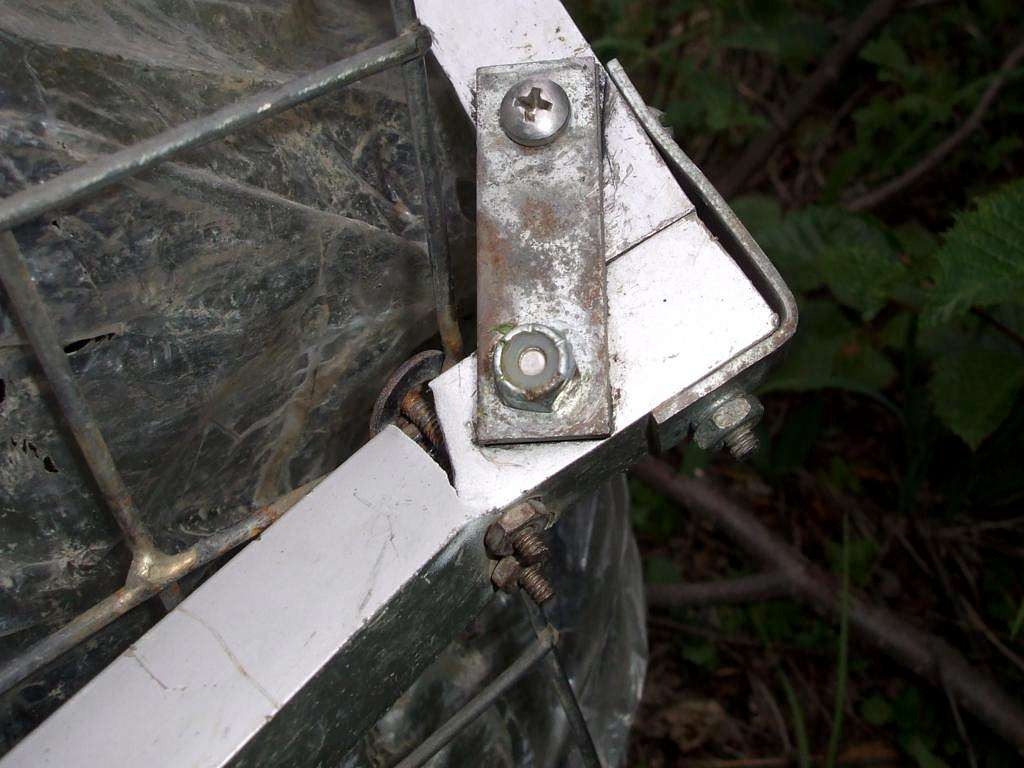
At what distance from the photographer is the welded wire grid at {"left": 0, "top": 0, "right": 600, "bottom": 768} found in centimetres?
60

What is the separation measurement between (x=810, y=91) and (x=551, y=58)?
1.48 meters

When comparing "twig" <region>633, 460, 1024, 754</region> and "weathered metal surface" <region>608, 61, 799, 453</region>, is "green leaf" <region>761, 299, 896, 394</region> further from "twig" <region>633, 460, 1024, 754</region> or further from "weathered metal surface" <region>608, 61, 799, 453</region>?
"weathered metal surface" <region>608, 61, 799, 453</region>

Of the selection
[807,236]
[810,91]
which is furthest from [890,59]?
[807,236]

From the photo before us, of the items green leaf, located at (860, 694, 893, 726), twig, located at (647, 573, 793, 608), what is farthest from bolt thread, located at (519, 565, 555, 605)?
green leaf, located at (860, 694, 893, 726)

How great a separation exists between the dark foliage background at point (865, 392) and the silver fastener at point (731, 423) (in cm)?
60

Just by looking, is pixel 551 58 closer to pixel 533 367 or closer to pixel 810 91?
pixel 533 367

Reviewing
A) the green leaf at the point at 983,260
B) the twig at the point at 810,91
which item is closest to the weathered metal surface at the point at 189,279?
the green leaf at the point at 983,260

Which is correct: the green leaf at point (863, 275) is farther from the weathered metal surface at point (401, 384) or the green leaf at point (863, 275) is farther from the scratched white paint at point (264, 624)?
the scratched white paint at point (264, 624)

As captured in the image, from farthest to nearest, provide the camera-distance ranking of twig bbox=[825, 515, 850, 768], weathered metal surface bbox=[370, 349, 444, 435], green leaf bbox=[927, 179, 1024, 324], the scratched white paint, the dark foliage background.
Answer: the dark foliage background
twig bbox=[825, 515, 850, 768]
green leaf bbox=[927, 179, 1024, 324]
weathered metal surface bbox=[370, 349, 444, 435]
the scratched white paint

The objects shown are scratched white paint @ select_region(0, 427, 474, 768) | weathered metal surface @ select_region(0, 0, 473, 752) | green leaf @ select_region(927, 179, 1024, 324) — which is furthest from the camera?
green leaf @ select_region(927, 179, 1024, 324)

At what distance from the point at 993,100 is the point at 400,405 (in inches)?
69.0

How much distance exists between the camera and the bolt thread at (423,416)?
2.31ft

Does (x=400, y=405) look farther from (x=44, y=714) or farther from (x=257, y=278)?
(x=44, y=714)

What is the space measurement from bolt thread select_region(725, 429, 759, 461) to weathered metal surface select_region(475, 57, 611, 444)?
0.11 m
